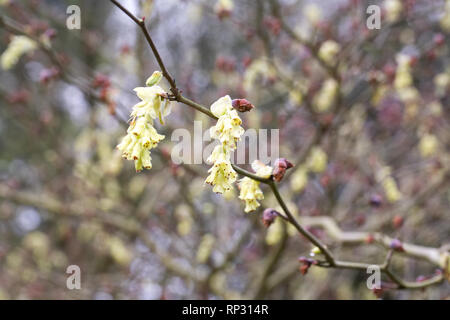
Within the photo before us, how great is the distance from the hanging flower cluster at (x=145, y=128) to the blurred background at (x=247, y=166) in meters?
1.60

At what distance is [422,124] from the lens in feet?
16.7

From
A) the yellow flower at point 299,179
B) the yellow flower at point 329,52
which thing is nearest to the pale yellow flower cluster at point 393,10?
the yellow flower at point 329,52

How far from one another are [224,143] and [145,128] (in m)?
0.30

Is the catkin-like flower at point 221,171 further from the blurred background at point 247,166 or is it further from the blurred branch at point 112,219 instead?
the blurred branch at point 112,219

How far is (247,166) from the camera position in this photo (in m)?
4.36

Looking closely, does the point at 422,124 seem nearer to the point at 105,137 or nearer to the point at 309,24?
the point at 309,24

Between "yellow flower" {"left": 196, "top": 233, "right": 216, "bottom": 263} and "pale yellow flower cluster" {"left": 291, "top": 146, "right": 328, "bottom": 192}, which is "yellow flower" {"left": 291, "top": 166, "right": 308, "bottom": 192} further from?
"yellow flower" {"left": 196, "top": 233, "right": 216, "bottom": 263}

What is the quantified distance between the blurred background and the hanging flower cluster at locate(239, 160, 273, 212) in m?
1.47

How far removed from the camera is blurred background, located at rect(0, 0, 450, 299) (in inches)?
159
